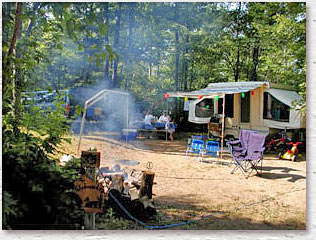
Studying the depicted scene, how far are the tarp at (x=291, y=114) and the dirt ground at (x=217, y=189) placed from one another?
2.50 feet

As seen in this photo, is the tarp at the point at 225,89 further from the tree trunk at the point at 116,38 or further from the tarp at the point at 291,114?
the tree trunk at the point at 116,38

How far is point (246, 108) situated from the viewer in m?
7.24

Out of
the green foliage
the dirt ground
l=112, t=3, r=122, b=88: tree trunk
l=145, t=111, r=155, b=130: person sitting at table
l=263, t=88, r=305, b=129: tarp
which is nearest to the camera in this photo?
the green foliage

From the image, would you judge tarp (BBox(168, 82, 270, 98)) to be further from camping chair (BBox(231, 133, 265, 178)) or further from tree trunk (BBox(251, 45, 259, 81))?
camping chair (BBox(231, 133, 265, 178))

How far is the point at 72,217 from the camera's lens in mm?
2264

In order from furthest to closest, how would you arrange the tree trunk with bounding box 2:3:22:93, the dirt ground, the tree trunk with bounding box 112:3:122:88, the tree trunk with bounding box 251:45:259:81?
the tree trunk with bounding box 251:45:259:81, the tree trunk with bounding box 112:3:122:88, the dirt ground, the tree trunk with bounding box 2:3:22:93

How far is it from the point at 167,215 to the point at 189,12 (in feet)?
11.4

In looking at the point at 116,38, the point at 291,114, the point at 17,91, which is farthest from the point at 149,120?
the point at 17,91

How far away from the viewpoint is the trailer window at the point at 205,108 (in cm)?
772

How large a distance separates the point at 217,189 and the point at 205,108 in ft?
13.7

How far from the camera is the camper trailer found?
6105 mm

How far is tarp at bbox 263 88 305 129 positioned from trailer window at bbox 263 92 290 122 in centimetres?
10

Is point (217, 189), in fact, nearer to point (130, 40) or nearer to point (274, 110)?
point (130, 40)

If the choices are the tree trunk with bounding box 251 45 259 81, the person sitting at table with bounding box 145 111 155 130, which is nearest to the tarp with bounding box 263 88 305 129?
the tree trunk with bounding box 251 45 259 81
